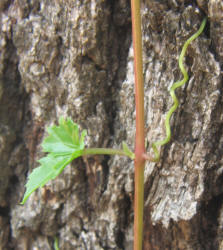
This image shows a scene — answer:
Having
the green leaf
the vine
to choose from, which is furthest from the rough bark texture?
the green leaf

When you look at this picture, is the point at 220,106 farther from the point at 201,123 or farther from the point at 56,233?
the point at 56,233

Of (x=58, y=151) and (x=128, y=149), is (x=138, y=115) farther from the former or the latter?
(x=58, y=151)

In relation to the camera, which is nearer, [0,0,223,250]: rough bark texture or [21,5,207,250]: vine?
[21,5,207,250]: vine

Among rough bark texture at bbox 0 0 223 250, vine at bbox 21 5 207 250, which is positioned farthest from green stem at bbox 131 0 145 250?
rough bark texture at bbox 0 0 223 250

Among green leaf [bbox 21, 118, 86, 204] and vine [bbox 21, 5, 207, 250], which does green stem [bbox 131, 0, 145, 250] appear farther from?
green leaf [bbox 21, 118, 86, 204]

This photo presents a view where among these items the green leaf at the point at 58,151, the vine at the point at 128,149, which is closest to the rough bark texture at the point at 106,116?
the vine at the point at 128,149

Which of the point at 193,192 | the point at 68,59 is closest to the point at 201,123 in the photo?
the point at 193,192
